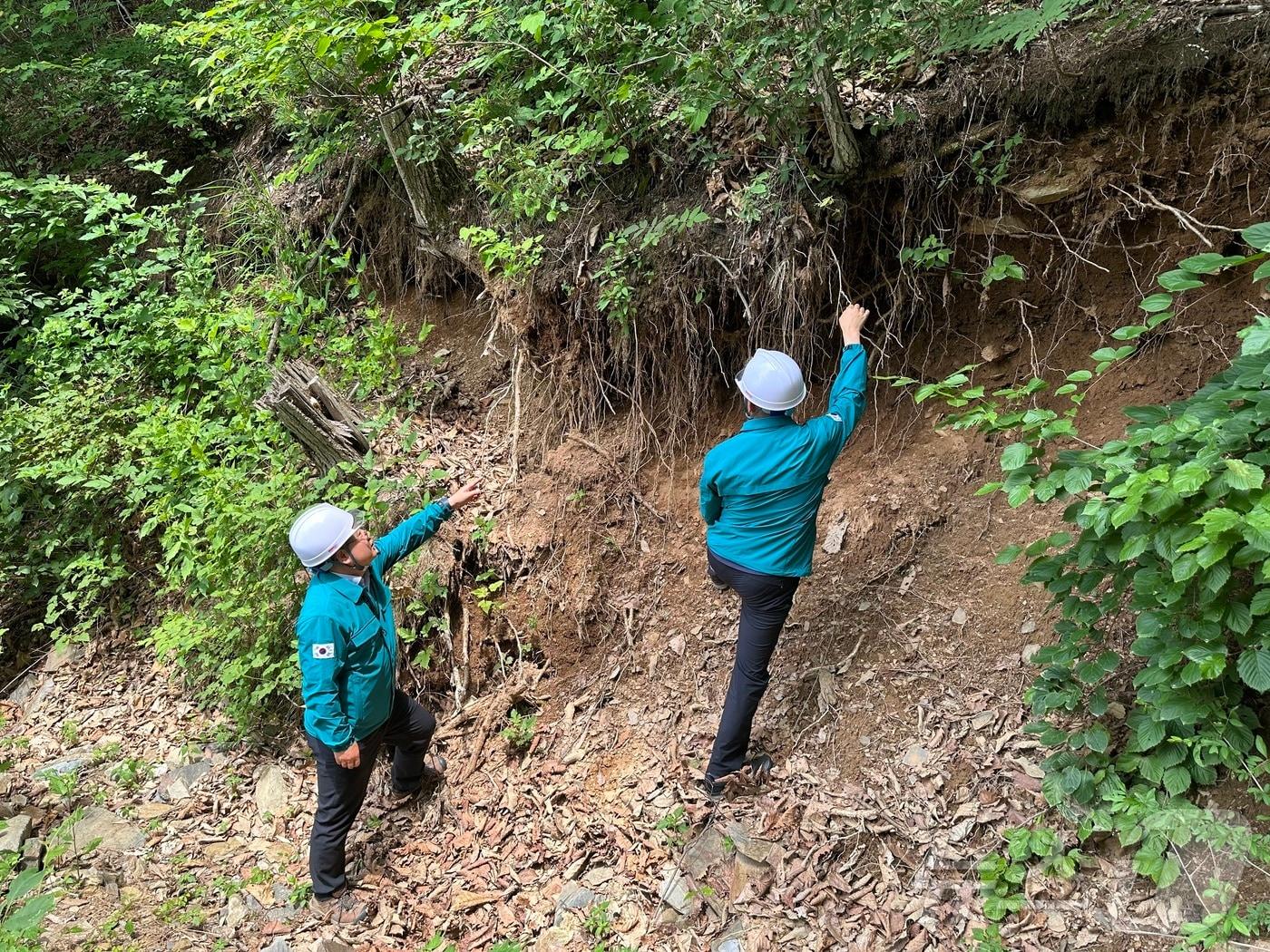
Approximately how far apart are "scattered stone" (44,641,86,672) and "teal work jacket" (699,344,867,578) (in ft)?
20.5

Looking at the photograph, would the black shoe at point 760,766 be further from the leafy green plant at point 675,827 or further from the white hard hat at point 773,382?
the white hard hat at point 773,382

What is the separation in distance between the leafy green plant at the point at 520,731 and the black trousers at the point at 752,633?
1.59m

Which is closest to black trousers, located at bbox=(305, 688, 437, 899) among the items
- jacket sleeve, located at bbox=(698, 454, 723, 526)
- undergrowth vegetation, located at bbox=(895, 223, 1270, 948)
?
jacket sleeve, located at bbox=(698, 454, 723, 526)

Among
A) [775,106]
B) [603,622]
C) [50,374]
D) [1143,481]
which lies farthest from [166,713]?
[1143,481]

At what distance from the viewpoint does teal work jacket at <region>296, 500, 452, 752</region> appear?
4.14 m

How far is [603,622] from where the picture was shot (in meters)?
5.33

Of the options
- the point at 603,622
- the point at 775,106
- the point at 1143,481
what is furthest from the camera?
the point at 603,622

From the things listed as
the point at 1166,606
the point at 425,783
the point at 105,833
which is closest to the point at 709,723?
the point at 425,783

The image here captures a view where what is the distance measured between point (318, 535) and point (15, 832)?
10.1 feet

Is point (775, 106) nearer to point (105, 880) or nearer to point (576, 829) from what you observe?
point (576, 829)

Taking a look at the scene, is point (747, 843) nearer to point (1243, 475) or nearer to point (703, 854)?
point (703, 854)

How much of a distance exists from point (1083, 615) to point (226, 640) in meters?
5.31

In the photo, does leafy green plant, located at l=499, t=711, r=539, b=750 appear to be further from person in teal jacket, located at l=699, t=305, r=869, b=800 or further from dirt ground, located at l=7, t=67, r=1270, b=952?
person in teal jacket, located at l=699, t=305, r=869, b=800

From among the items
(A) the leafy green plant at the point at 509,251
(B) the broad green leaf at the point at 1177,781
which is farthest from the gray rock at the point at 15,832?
(B) the broad green leaf at the point at 1177,781
